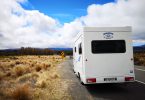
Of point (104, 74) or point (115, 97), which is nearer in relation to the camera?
point (115, 97)

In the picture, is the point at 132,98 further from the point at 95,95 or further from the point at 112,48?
the point at 112,48

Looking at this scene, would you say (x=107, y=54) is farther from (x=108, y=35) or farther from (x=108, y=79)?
(x=108, y=79)

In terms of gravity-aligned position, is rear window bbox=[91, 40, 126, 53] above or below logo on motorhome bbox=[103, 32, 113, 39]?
below

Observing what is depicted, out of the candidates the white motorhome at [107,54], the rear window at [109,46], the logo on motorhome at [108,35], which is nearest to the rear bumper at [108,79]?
the white motorhome at [107,54]

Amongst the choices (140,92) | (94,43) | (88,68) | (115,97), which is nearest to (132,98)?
(115,97)

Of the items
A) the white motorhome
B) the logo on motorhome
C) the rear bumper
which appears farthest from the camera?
the logo on motorhome

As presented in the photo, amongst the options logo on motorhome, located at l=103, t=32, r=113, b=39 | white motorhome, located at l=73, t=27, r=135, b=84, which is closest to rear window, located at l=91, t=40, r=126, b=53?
white motorhome, located at l=73, t=27, r=135, b=84

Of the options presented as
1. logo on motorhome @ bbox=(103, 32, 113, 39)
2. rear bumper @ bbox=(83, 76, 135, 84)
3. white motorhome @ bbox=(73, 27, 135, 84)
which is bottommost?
rear bumper @ bbox=(83, 76, 135, 84)

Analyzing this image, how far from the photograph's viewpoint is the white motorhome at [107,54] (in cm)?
1048

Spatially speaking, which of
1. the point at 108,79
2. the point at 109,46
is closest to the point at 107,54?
the point at 109,46

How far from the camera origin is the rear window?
10.6 metres

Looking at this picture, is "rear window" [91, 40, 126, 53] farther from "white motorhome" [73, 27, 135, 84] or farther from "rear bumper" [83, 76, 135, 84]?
"rear bumper" [83, 76, 135, 84]

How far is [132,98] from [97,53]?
2689 millimetres

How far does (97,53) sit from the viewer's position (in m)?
10.6
